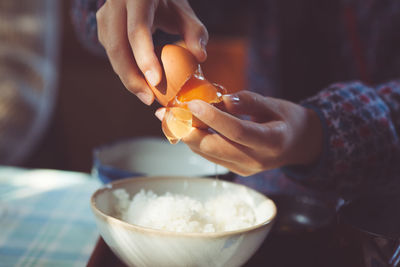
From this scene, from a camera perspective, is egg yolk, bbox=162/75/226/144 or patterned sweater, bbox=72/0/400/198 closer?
egg yolk, bbox=162/75/226/144

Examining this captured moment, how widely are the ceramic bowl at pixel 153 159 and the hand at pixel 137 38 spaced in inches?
11.3

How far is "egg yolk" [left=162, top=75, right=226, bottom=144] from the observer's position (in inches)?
19.5

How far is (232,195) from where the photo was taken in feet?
1.94

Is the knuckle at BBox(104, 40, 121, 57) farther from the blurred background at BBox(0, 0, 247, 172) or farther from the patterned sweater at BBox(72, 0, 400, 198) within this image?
the blurred background at BBox(0, 0, 247, 172)

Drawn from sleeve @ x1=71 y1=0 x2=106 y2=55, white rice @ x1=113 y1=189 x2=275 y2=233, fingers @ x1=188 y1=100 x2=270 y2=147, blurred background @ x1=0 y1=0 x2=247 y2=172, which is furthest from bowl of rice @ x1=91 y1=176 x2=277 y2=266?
blurred background @ x1=0 y1=0 x2=247 y2=172

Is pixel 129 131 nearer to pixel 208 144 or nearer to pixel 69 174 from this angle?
pixel 69 174

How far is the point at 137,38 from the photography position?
0.50 meters

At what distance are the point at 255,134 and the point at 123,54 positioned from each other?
0.23 m

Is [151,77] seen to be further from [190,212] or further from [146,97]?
[190,212]

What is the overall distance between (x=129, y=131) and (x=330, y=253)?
7.63 feet

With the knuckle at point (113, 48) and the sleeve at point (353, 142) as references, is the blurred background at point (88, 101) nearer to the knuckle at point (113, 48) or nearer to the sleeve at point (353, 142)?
the sleeve at point (353, 142)

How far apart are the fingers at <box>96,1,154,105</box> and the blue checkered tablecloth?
0.32 m

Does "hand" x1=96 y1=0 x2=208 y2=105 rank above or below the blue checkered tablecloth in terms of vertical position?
above

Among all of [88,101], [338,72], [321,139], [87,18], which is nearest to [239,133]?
[321,139]
